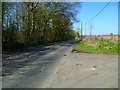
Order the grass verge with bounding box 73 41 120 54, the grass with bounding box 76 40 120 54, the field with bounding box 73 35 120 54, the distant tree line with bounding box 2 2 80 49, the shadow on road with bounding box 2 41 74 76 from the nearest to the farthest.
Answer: the shadow on road with bounding box 2 41 74 76, the grass verge with bounding box 73 41 120 54, the grass with bounding box 76 40 120 54, the field with bounding box 73 35 120 54, the distant tree line with bounding box 2 2 80 49

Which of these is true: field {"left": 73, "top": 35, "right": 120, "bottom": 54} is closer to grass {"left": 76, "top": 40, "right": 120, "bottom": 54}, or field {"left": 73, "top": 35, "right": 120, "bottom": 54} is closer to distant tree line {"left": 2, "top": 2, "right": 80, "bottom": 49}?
grass {"left": 76, "top": 40, "right": 120, "bottom": 54}

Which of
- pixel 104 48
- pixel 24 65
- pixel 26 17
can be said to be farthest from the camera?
pixel 26 17

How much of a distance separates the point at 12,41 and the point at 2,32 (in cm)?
302

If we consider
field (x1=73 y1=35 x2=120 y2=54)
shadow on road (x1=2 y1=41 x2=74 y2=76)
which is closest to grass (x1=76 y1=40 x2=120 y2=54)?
field (x1=73 y1=35 x2=120 y2=54)

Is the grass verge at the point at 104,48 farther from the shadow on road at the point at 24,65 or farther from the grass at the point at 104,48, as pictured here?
the shadow on road at the point at 24,65

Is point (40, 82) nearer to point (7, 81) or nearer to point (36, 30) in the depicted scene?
point (7, 81)

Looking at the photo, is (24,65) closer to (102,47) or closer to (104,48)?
(104,48)

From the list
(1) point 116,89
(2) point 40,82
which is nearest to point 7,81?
(2) point 40,82

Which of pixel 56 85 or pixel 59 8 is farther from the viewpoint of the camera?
pixel 59 8

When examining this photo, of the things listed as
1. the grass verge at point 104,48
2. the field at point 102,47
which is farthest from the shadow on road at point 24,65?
the field at point 102,47

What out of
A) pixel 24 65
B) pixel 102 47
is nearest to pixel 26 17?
pixel 102 47

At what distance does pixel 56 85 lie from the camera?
21.7 feet

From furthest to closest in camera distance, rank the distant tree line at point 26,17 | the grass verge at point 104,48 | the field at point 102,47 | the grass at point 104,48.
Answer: the distant tree line at point 26,17, the field at point 102,47, the grass at point 104,48, the grass verge at point 104,48

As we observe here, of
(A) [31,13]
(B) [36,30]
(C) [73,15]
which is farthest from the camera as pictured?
(C) [73,15]
